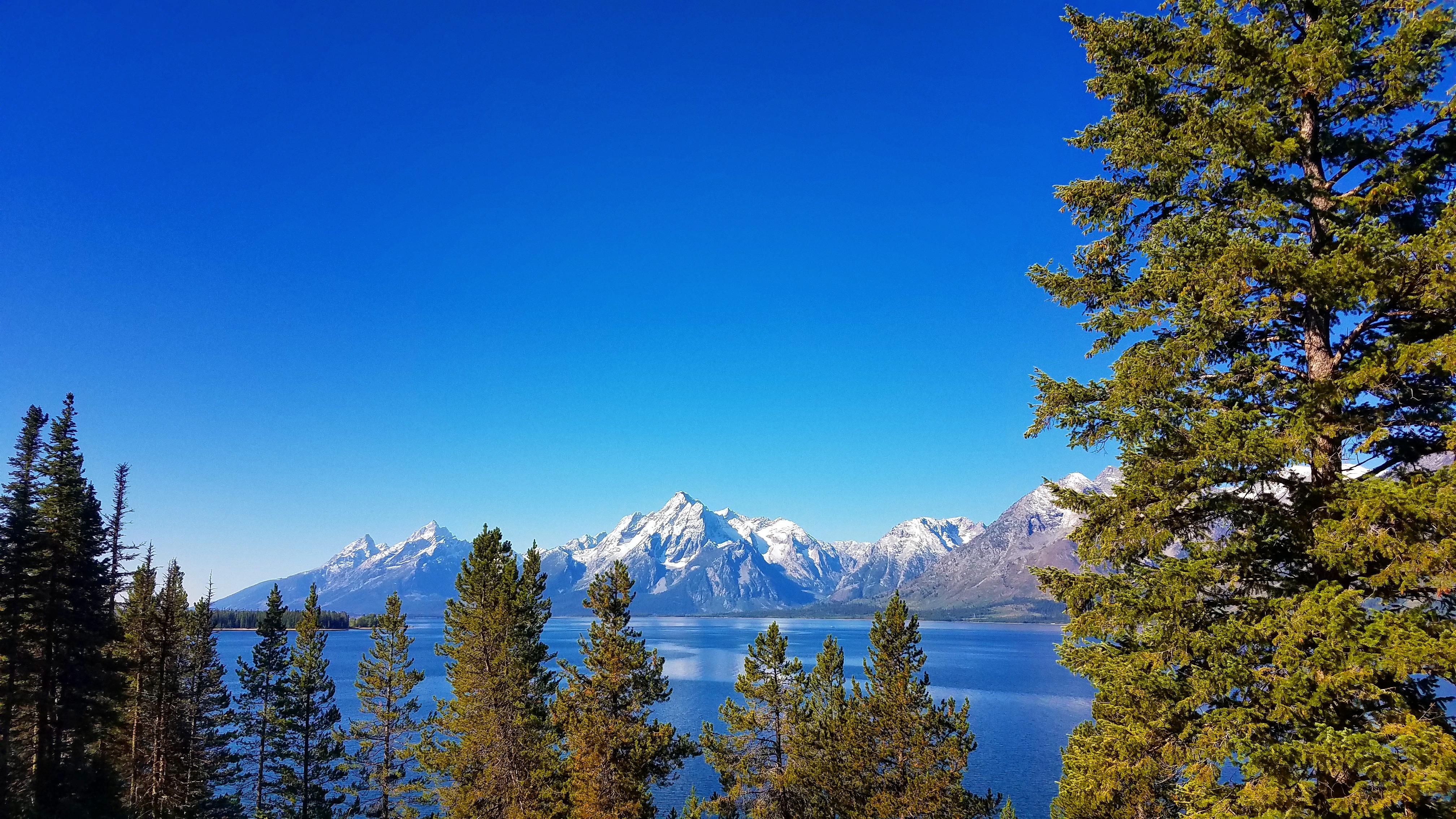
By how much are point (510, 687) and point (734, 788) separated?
415 inches

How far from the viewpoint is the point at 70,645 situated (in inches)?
1144

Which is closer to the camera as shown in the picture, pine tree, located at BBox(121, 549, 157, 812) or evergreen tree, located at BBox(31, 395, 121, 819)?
evergreen tree, located at BBox(31, 395, 121, 819)

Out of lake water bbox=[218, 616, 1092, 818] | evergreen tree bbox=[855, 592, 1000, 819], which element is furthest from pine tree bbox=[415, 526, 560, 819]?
lake water bbox=[218, 616, 1092, 818]

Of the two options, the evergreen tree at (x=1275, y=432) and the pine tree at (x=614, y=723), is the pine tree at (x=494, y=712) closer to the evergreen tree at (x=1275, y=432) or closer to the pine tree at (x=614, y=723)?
the pine tree at (x=614, y=723)

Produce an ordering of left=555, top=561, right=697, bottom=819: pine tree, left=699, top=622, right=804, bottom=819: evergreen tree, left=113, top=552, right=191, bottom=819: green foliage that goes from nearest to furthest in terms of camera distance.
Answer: left=555, top=561, right=697, bottom=819: pine tree
left=699, top=622, right=804, bottom=819: evergreen tree
left=113, top=552, right=191, bottom=819: green foliage

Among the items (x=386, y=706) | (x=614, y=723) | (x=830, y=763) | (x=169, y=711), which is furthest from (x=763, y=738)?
(x=169, y=711)

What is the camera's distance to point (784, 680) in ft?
107

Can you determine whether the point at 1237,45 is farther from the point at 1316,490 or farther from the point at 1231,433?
the point at 1316,490

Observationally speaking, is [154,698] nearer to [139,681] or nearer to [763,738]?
[139,681]

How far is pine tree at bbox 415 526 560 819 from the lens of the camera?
2709cm

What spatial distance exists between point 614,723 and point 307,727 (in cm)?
2526

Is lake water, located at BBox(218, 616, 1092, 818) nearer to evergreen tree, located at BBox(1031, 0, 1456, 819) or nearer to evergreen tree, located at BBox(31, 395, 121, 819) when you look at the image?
evergreen tree, located at BBox(1031, 0, 1456, 819)

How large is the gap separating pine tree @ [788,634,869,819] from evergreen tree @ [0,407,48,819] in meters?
29.6

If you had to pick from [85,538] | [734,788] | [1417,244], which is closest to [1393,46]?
[1417,244]
